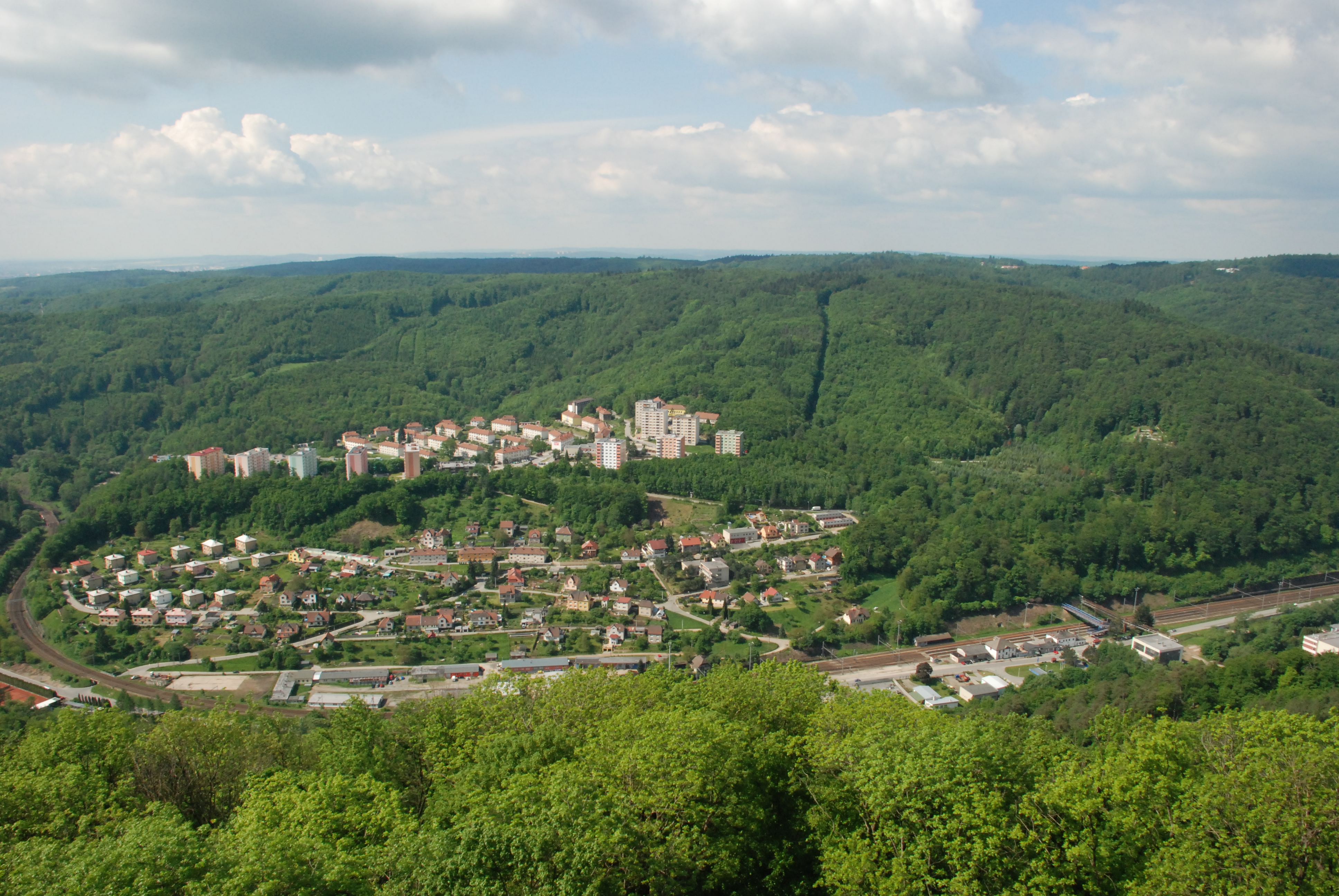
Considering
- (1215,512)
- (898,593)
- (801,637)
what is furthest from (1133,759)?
(1215,512)

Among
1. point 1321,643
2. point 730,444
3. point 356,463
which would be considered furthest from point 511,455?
point 1321,643

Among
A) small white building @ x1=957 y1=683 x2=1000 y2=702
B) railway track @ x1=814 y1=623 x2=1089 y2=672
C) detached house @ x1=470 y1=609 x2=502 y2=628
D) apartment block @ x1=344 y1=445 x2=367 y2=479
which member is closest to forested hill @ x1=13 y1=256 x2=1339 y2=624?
railway track @ x1=814 y1=623 x2=1089 y2=672

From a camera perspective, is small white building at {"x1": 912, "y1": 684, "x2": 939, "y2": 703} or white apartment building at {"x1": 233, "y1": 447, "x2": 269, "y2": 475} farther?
white apartment building at {"x1": 233, "y1": 447, "x2": 269, "y2": 475}

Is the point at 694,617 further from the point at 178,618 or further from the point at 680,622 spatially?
the point at 178,618

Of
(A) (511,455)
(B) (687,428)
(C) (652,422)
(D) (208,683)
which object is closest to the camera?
(D) (208,683)

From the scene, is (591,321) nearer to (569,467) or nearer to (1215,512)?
(569,467)

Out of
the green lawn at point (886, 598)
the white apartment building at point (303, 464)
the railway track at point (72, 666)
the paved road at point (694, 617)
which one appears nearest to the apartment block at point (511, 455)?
the white apartment building at point (303, 464)

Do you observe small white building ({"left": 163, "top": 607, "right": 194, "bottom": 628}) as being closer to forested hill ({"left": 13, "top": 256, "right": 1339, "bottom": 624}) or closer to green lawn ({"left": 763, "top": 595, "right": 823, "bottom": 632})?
green lawn ({"left": 763, "top": 595, "right": 823, "bottom": 632})
